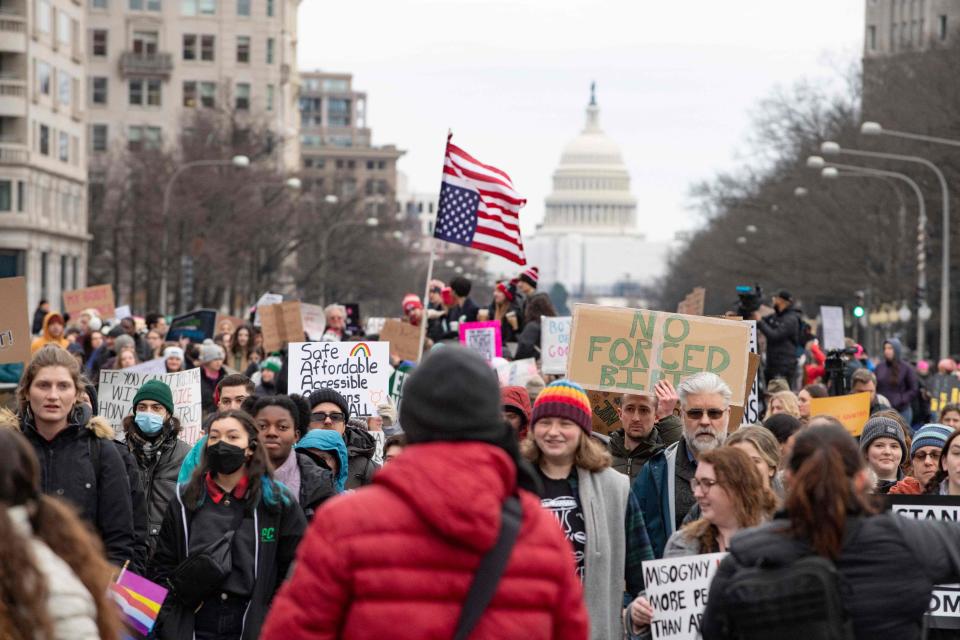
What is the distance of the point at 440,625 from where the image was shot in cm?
479

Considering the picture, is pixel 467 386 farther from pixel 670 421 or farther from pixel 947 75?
pixel 947 75

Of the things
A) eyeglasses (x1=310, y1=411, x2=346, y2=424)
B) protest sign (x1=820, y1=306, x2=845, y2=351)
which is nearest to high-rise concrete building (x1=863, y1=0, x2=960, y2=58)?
protest sign (x1=820, y1=306, x2=845, y2=351)

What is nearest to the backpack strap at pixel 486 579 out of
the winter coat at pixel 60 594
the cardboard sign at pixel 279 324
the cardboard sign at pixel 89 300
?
the winter coat at pixel 60 594

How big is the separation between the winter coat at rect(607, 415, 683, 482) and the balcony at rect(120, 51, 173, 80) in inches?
3849

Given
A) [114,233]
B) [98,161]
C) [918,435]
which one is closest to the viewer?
[918,435]

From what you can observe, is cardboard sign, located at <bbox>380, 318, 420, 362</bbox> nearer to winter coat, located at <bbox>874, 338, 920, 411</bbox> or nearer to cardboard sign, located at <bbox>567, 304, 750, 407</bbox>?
winter coat, located at <bbox>874, 338, 920, 411</bbox>

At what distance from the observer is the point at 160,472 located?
31.6ft

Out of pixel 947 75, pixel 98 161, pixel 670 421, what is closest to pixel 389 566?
pixel 670 421

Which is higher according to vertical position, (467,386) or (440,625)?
(467,386)

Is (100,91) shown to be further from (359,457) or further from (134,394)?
(359,457)

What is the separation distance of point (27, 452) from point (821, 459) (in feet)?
6.51

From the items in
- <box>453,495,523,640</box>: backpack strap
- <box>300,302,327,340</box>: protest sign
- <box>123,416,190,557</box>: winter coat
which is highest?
<box>300,302,327,340</box>: protest sign

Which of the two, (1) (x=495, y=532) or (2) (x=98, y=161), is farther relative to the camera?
(2) (x=98, y=161)

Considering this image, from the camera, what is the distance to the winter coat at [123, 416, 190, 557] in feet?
31.4
